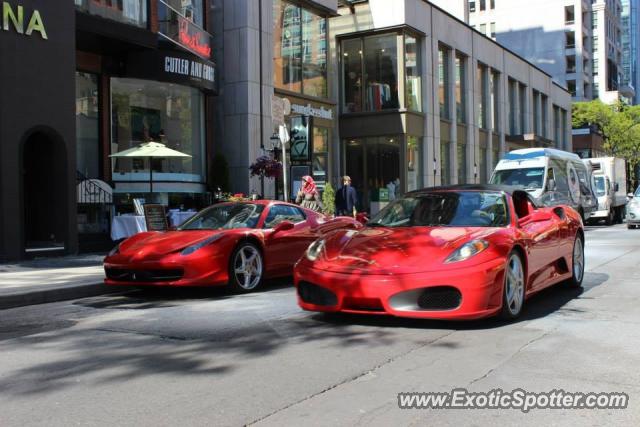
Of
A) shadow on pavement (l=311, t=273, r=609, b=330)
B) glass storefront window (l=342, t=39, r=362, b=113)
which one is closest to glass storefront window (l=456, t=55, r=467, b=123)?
glass storefront window (l=342, t=39, r=362, b=113)

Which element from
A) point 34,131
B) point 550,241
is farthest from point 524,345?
point 34,131

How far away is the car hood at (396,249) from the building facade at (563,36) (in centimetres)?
7282

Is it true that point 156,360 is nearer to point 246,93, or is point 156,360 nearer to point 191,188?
point 191,188

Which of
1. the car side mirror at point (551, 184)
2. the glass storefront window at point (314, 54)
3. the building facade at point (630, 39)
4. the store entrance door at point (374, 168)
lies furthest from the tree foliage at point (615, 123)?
the car side mirror at point (551, 184)

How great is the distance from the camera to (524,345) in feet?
17.0

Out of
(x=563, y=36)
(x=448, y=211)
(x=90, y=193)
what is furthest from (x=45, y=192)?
(x=563, y=36)

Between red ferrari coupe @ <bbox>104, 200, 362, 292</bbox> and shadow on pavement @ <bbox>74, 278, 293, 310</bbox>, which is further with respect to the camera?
red ferrari coupe @ <bbox>104, 200, 362, 292</bbox>

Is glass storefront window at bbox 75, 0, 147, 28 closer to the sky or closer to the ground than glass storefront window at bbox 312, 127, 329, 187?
closer to the sky

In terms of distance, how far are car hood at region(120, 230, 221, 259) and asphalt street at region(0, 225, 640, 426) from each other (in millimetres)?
1067

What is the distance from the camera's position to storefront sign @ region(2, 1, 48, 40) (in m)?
12.2

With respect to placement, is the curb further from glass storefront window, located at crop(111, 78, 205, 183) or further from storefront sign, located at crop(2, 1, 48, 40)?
glass storefront window, located at crop(111, 78, 205, 183)

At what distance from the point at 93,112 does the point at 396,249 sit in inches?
505

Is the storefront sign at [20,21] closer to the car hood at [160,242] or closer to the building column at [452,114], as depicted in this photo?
the car hood at [160,242]

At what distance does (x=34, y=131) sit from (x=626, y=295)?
1107 cm
